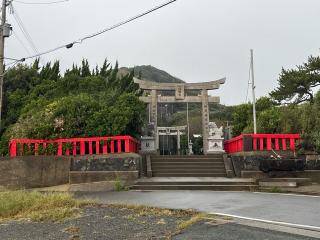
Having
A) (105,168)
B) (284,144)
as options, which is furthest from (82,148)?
(284,144)

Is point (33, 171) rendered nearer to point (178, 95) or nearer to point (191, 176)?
point (191, 176)

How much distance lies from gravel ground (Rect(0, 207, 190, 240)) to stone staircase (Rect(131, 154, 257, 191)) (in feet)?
19.3

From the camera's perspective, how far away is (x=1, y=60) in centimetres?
1780

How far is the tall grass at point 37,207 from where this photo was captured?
7796mm

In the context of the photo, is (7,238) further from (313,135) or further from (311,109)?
(311,109)

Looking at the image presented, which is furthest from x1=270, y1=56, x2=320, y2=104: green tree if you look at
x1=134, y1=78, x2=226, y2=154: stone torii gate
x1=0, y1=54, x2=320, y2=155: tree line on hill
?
x1=134, y1=78, x2=226, y2=154: stone torii gate

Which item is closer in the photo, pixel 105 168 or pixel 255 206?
pixel 255 206

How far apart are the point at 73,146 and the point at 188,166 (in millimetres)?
5472

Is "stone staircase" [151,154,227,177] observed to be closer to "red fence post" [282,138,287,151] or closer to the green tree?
"red fence post" [282,138,287,151]

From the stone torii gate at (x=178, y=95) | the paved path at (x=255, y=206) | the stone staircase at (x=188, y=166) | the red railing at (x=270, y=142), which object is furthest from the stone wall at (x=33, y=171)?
the red railing at (x=270, y=142)

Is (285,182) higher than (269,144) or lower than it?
lower

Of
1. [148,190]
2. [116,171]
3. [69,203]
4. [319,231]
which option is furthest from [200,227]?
[116,171]

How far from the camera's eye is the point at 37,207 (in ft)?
28.0

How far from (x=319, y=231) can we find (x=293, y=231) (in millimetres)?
435
